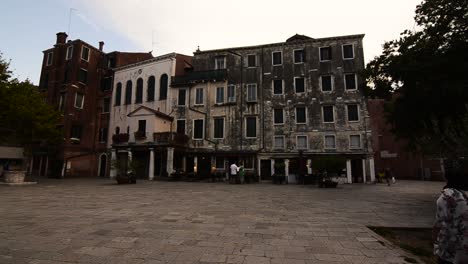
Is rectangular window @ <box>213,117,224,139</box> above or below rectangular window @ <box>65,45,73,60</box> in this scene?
below

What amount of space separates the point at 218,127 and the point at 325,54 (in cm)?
1316

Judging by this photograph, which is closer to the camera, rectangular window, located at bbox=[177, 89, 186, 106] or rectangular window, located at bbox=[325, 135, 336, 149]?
rectangular window, located at bbox=[325, 135, 336, 149]

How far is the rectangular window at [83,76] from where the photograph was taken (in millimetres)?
29016

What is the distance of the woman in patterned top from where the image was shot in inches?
112

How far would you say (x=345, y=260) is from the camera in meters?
4.05

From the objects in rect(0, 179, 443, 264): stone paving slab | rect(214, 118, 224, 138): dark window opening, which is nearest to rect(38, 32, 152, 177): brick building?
rect(214, 118, 224, 138): dark window opening

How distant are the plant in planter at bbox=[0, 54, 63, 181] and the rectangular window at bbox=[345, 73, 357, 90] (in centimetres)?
2621

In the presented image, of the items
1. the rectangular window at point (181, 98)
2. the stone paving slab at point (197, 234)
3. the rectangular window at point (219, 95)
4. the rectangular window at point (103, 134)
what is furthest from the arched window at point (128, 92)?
the stone paving slab at point (197, 234)

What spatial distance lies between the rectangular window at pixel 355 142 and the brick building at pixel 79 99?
2672cm

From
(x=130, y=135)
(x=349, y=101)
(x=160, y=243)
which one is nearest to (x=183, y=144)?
(x=130, y=135)

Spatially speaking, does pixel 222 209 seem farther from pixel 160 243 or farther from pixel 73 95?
pixel 73 95

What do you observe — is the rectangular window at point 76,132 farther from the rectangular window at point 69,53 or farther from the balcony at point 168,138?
the balcony at point 168,138

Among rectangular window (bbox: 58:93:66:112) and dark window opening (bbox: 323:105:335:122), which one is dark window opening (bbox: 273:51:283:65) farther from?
rectangular window (bbox: 58:93:66:112)

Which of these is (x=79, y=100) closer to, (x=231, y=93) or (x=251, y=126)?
(x=231, y=93)
